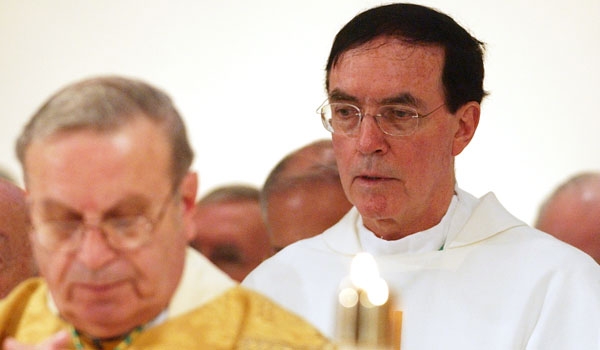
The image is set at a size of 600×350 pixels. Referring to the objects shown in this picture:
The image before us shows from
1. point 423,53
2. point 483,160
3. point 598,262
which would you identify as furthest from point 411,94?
point 598,262

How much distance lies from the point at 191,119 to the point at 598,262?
1740 mm

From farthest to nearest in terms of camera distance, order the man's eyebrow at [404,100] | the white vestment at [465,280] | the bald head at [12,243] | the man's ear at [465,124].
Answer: the man's ear at [465,124] → the white vestment at [465,280] → the man's eyebrow at [404,100] → the bald head at [12,243]

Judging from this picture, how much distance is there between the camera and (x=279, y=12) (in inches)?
158

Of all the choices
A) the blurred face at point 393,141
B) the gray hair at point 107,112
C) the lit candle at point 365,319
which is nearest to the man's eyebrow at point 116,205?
the gray hair at point 107,112

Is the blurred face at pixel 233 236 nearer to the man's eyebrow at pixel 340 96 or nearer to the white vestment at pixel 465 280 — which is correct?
the white vestment at pixel 465 280

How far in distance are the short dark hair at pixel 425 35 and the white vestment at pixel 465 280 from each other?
0.43m

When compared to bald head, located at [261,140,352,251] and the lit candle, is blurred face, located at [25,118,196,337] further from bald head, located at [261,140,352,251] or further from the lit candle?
bald head, located at [261,140,352,251]

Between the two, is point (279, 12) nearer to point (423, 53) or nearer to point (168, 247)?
point (423, 53)

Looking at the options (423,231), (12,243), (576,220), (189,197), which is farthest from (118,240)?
(576,220)

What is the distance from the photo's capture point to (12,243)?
11.1ft

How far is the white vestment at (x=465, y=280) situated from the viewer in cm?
359

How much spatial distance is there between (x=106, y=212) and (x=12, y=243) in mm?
702

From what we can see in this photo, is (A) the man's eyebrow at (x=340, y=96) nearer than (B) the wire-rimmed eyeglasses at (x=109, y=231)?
No

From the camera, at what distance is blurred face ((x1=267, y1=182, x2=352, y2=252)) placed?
3.79 metres
